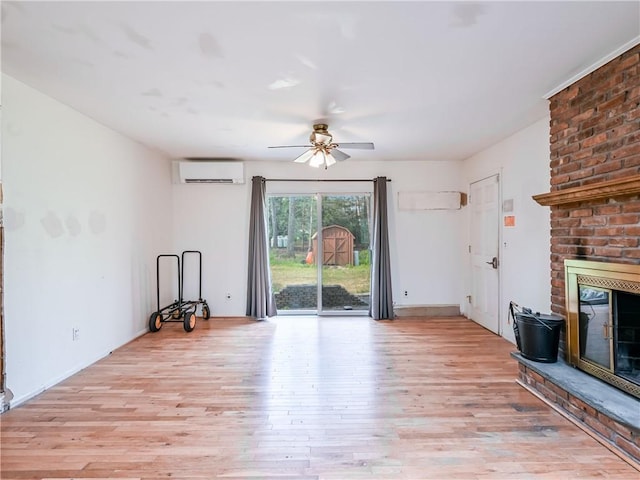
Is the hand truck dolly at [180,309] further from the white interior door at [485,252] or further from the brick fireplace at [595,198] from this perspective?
the white interior door at [485,252]

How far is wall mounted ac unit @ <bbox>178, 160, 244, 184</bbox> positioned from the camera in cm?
507

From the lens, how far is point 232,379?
9.96ft

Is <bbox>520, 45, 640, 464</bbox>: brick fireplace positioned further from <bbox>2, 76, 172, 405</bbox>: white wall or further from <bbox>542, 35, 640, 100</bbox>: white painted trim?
<bbox>2, 76, 172, 405</bbox>: white wall

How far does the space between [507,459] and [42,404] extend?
332cm

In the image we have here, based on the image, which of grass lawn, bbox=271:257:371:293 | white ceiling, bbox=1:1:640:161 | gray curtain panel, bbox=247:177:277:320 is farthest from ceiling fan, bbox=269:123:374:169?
grass lawn, bbox=271:257:371:293

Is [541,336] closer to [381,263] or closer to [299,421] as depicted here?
[299,421]

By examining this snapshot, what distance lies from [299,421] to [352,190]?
370cm

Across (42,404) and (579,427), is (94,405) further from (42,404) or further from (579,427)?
(579,427)

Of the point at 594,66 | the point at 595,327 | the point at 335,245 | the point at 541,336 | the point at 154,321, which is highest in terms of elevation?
the point at 594,66

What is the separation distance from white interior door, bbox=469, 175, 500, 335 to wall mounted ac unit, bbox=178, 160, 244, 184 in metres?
3.54

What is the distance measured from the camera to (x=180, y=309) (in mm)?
4766

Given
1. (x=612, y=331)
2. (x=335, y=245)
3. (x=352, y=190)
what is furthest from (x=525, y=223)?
(x=335, y=245)

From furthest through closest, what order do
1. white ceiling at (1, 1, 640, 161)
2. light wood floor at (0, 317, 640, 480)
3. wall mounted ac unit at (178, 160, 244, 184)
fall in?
wall mounted ac unit at (178, 160, 244, 184) < light wood floor at (0, 317, 640, 480) < white ceiling at (1, 1, 640, 161)

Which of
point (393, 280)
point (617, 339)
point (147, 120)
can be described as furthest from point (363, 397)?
point (147, 120)
